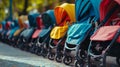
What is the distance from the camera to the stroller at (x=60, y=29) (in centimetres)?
1121

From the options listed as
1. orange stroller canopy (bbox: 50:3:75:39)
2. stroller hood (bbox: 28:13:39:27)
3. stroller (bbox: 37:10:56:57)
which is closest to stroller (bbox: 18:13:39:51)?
stroller hood (bbox: 28:13:39:27)

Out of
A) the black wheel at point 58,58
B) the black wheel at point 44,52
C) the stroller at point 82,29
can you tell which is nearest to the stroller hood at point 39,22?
the black wheel at point 44,52

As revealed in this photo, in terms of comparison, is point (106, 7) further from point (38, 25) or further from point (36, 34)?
point (38, 25)

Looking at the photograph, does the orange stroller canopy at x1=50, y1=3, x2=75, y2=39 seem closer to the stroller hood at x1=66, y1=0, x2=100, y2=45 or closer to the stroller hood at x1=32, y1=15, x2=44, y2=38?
the stroller hood at x1=66, y1=0, x2=100, y2=45

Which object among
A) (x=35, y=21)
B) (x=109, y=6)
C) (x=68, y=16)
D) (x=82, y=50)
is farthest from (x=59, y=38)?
(x=35, y=21)

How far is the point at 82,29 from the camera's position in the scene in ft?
31.2

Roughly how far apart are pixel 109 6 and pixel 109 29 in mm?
904

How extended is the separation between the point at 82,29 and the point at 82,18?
3.19ft

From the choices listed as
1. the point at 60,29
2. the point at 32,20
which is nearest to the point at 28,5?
the point at 32,20

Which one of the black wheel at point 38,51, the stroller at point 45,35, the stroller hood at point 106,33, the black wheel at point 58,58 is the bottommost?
the black wheel at point 38,51

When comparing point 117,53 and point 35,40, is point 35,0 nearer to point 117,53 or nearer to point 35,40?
point 35,40

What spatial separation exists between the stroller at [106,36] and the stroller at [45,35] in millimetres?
4323

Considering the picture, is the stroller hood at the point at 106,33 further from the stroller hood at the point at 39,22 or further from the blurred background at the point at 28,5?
the blurred background at the point at 28,5

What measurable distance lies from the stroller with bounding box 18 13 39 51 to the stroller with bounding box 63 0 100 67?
4540 mm
